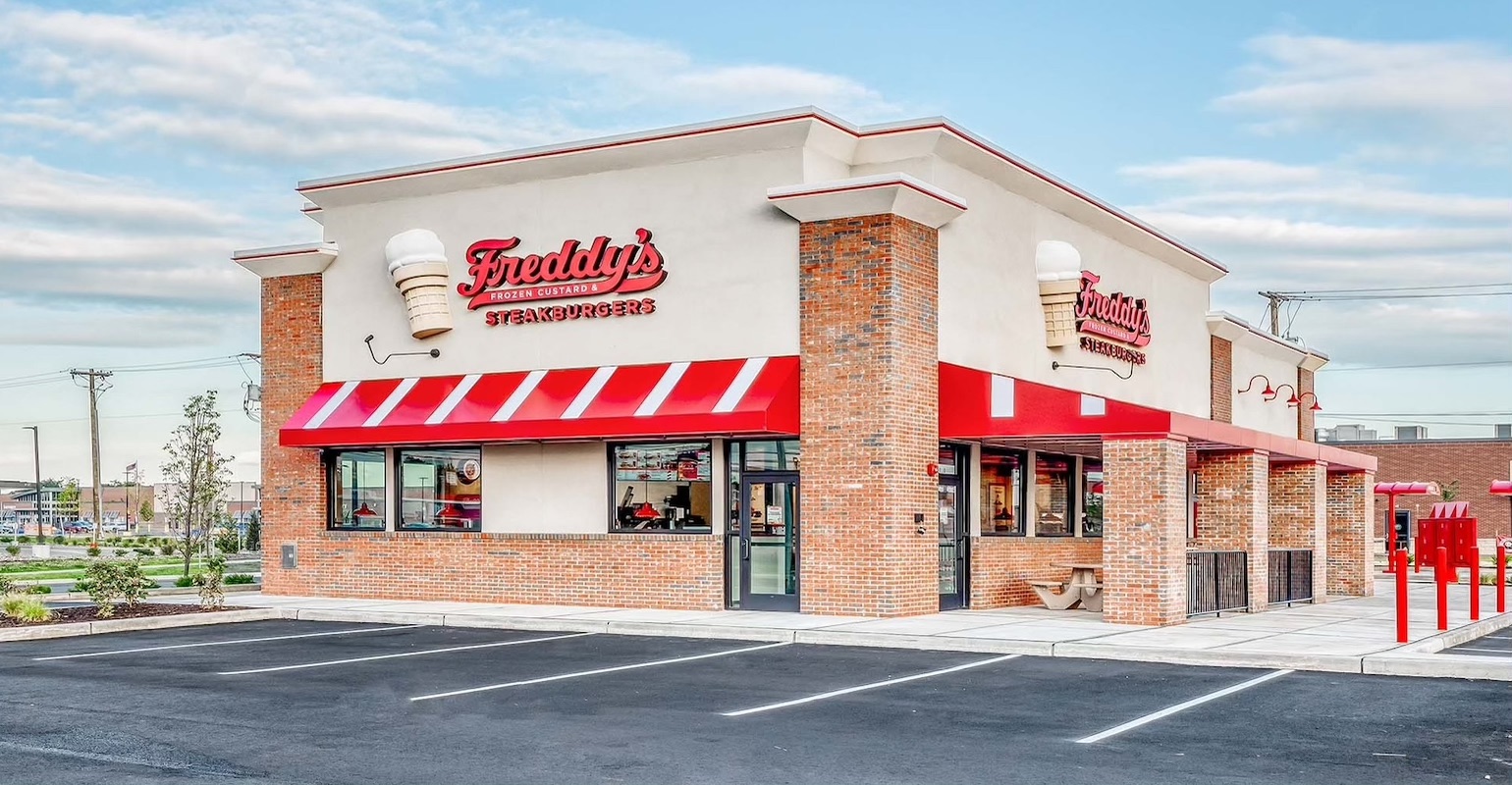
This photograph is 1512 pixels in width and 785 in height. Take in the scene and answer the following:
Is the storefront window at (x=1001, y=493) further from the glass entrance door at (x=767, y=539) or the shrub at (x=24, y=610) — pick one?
the shrub at (x=24, y=610)

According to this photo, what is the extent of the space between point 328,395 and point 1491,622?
59.4 ft

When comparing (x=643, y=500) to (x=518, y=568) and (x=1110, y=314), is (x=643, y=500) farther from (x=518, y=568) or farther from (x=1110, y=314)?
(x=1110, y=314)

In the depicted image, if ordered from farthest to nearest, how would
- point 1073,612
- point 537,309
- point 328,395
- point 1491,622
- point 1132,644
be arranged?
point 328,395 < point 537,309 < point 1073,612 < point 1491,622 < point 1132,644

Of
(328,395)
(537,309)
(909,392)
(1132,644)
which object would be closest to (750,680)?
(1132,644)

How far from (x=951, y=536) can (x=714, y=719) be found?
1116 centimetres

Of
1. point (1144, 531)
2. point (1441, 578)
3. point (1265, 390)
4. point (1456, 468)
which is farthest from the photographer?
point (1456, 468)

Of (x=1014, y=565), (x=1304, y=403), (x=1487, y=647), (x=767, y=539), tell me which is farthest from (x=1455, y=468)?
(x=767, y=539)

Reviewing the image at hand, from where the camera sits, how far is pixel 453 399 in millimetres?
23656

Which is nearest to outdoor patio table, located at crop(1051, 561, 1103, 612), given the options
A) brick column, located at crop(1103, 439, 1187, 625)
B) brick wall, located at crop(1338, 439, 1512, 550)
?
brick column, located at crop(1103, 439, 1187, 625)

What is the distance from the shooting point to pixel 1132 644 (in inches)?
657

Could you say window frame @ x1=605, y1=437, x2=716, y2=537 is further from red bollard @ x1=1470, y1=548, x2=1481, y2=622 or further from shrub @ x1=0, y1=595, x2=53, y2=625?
red bollard @ x1=1470, y1=548, x2=1481, y2=622

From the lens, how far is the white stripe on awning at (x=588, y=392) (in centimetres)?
2208

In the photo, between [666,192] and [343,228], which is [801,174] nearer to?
[666,192]

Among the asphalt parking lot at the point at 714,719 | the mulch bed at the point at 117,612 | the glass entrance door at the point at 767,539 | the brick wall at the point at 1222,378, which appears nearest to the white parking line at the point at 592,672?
the asphalt parking lot at the point at 714,719
